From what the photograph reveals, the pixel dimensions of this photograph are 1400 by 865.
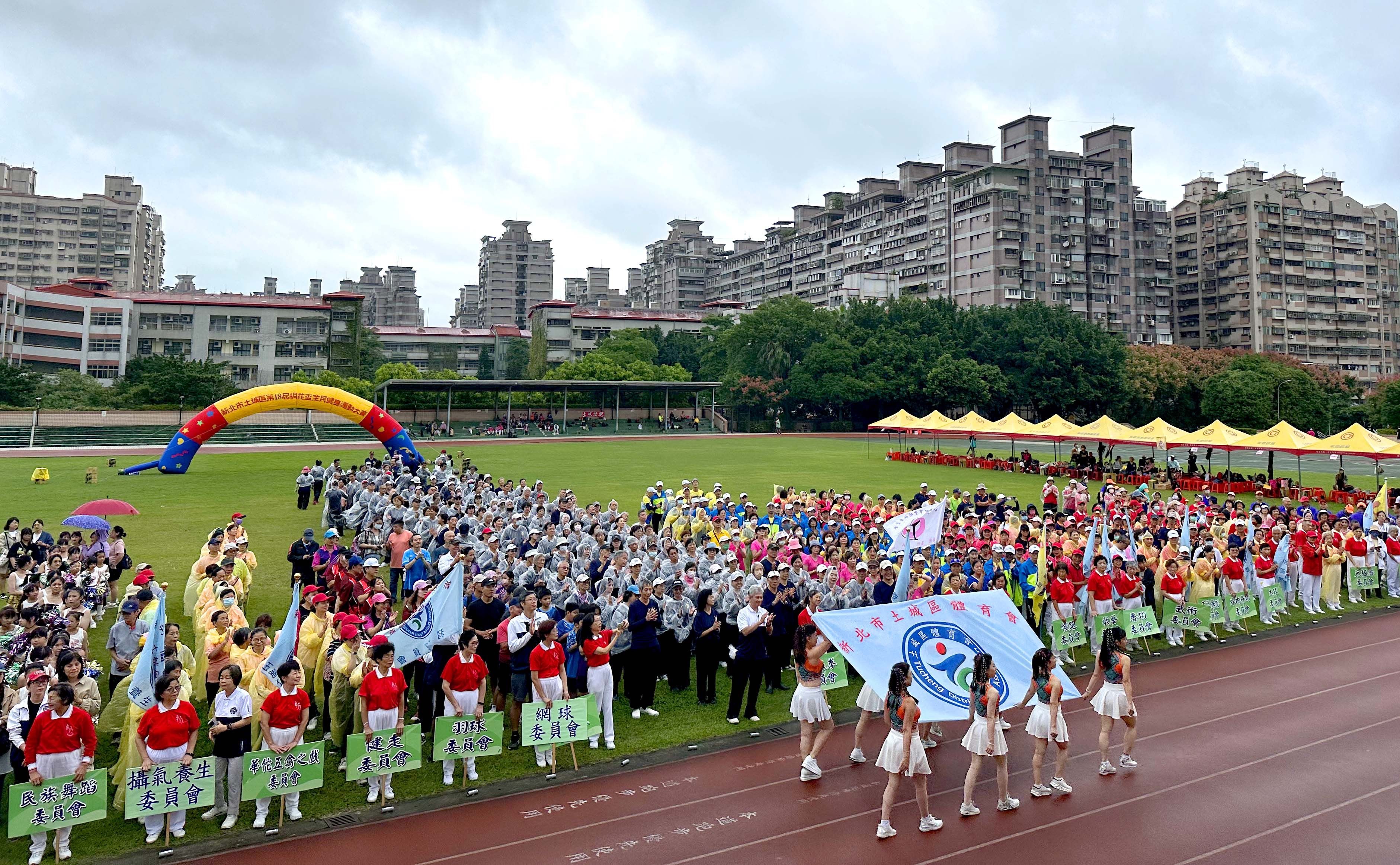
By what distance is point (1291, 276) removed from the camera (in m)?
94.8

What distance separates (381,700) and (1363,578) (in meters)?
18.0

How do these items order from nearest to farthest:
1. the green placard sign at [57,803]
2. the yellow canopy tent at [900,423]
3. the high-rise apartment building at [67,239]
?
1. the green placard sign at [57,803]
2. the yellow canopy tent at [900,423]
3. the high-rise apartment building at [67,239]

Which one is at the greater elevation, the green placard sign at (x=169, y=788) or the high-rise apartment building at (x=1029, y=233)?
the high-rise apartment building at (x=1029, y=233)

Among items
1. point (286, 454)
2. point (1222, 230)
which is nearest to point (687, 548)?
point (286, 454)

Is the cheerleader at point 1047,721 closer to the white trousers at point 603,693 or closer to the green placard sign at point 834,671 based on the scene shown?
the green placard sign at point 834,671

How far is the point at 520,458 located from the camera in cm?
4028

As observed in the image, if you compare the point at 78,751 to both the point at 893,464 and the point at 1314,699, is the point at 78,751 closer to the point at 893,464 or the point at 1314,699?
the point at 1314,699

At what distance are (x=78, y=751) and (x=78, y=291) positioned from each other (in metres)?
82.7

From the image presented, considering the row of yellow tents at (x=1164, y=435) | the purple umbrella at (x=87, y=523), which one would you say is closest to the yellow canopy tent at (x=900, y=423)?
the row of yellow tents at (x=1164, y=435)

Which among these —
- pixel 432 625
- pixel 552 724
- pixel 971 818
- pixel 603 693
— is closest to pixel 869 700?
pixel 971 818

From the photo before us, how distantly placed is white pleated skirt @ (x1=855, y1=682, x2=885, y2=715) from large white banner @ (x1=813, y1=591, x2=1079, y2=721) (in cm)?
66

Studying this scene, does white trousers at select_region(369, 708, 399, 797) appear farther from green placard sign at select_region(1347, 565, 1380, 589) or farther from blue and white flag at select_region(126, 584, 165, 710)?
green placard sign at select_region(1347, 565, 1380, 589)

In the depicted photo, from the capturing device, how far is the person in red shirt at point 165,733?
6.98 metres

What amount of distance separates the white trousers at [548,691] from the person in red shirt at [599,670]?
51 centimetres
